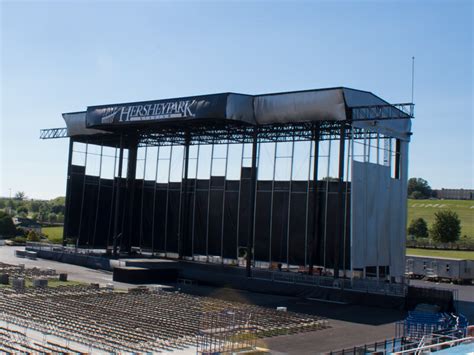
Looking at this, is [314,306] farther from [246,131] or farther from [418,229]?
[418,229]

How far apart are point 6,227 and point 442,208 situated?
391 ft

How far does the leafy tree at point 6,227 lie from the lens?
8781 cm

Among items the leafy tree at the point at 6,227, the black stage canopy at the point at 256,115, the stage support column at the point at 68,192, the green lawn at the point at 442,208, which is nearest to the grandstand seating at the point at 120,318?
the black stage canopy at the point at 256,115

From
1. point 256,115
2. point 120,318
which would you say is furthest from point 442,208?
point 120,318

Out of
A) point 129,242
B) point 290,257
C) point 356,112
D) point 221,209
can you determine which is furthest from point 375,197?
point 129,242

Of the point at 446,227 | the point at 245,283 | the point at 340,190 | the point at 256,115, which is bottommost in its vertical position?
the point at 245,283

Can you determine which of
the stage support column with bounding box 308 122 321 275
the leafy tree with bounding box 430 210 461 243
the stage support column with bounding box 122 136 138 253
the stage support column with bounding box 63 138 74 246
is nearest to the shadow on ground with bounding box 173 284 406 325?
the stage support column with bounding box 308 122 321 275

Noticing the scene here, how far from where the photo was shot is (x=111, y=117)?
53594 mm

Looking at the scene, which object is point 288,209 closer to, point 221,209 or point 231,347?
point 221,209

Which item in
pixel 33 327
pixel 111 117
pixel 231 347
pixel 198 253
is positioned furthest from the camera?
pixel 198 253

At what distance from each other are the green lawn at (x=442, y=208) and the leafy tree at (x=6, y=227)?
8640 cm

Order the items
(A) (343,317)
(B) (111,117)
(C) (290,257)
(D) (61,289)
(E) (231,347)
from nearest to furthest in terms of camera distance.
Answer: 1. (E) (231,347)
2. (A) (343,317)
3. (D) (61,289)
4. (C) (290,257)
5. (B) (111,117)

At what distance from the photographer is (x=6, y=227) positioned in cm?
8819

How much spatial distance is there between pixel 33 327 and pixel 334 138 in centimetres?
3023
